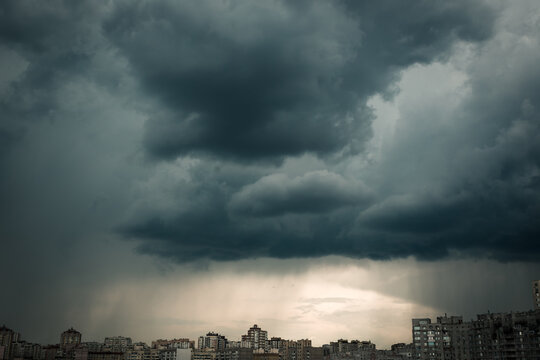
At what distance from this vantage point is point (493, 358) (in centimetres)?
19900

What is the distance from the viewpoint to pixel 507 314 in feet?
644

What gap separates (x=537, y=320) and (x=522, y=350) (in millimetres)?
11506

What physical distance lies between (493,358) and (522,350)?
1716 cm

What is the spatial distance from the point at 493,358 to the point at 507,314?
1767cm

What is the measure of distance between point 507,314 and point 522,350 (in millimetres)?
15288

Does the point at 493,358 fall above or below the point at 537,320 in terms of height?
below

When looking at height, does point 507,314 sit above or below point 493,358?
above

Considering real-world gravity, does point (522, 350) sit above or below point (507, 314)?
below

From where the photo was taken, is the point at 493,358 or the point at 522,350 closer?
the point at 522,350

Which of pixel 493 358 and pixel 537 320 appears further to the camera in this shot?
pixel 493 358

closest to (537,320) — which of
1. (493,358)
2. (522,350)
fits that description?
(522,350)

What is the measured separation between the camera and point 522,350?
18412 cm

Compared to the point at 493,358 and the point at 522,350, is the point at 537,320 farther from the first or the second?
the point at 493,358

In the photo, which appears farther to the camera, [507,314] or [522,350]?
[507,314]
